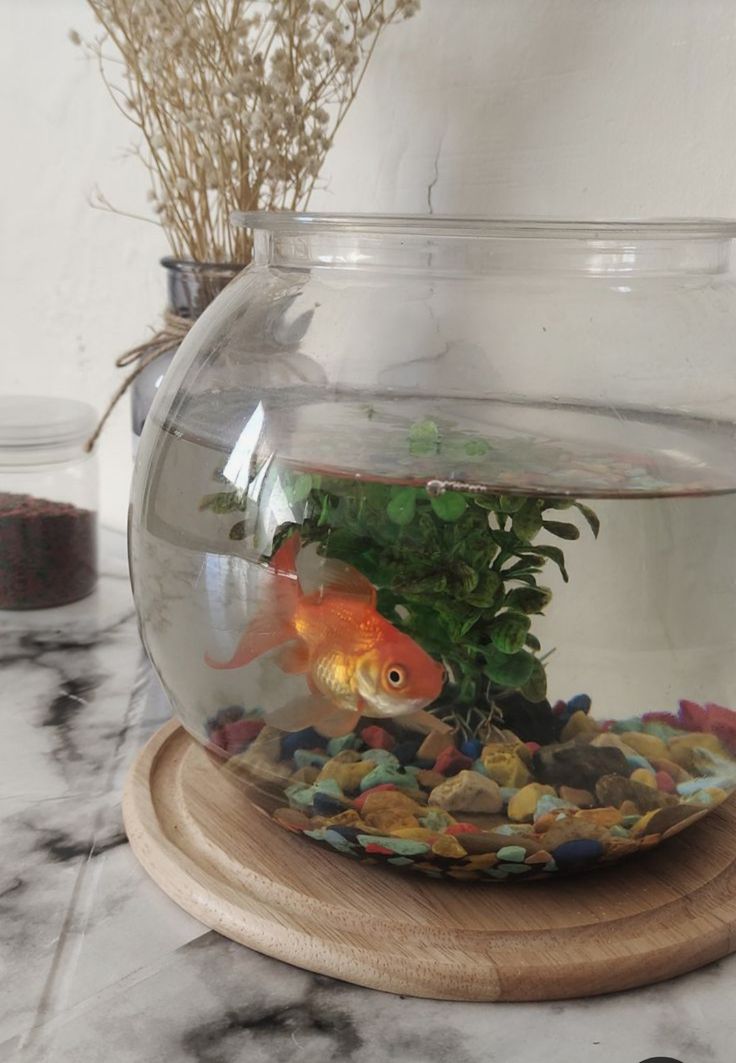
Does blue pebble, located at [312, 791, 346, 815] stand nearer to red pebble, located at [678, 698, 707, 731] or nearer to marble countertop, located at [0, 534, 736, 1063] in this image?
marble countertop, located at [0, 534, 736, 1063]

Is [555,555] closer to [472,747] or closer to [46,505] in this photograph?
[472,747]

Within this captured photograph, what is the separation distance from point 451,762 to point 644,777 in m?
0.10

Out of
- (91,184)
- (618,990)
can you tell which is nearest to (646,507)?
(618,990)

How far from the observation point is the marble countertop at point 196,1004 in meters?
0.56

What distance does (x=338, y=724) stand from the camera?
0.59 metres

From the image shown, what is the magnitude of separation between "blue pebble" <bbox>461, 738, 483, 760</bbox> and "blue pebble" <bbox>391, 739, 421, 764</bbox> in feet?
0.08

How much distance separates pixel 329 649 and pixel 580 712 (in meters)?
0.13

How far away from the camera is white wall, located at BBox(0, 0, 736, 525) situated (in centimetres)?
91

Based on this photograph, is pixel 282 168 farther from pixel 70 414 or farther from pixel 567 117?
pixel 70 414

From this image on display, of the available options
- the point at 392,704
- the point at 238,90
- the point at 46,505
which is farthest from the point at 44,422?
the point at 392,704

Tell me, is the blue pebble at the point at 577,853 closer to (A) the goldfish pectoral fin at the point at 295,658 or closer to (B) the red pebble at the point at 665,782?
(B) the red pebble at the point at 665,782

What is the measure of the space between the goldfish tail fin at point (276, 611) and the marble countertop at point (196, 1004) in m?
0.17

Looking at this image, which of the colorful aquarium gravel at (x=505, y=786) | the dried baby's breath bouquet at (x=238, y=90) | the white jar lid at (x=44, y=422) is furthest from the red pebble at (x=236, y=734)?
the white jar lid at (x=44, y=422)

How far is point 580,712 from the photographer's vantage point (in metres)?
0.58
